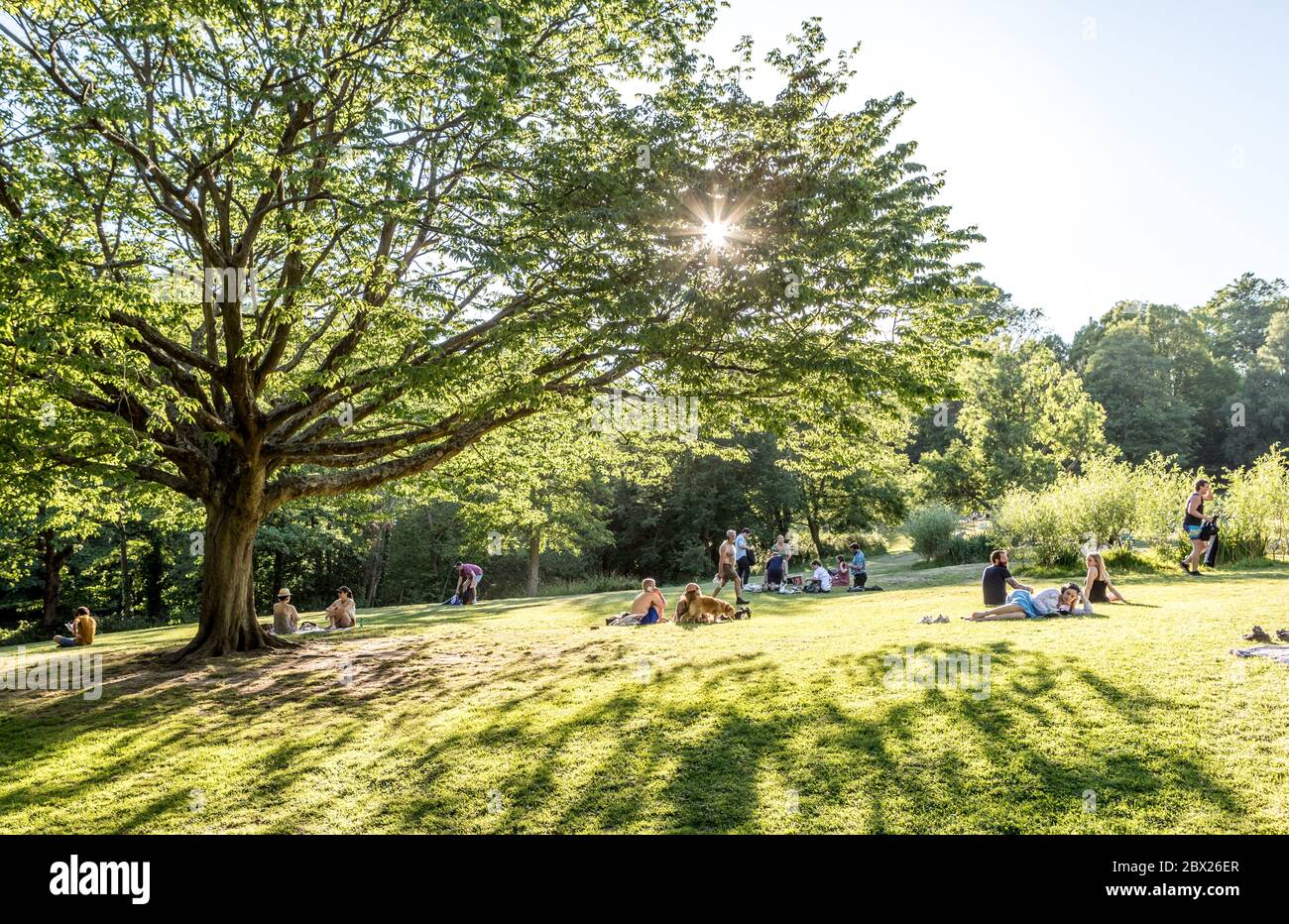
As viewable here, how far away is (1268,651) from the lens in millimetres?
8891

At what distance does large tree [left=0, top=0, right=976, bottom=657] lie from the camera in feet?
33.2

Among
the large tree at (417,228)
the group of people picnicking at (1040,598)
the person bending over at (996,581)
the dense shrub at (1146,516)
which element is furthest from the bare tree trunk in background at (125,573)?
the dense shrub at (1146,516)

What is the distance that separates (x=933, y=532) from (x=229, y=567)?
30.5 m

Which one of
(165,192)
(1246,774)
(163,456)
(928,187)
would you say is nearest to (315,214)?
(165,192)

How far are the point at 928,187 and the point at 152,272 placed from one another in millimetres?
14064

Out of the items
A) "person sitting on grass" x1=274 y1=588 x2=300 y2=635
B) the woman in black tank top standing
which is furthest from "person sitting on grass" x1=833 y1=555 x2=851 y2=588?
"person sitting on grass" x1=274 y1=588 x2=300 y2=635

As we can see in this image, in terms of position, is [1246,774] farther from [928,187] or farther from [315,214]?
[315,214]

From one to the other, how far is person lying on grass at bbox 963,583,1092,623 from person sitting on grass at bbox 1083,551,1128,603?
1306 mm

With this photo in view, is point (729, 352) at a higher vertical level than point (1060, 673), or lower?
higher

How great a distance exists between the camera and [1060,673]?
9.12 metres

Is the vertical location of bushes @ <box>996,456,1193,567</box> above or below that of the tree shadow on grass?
above

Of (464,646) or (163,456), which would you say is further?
(464,646)

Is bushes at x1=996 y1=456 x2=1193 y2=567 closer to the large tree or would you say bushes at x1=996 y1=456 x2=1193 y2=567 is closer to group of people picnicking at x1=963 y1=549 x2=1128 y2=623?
group of people picnicking at x1=963 y1=549 x2=1128 y2=623

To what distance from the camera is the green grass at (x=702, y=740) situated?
620 centimetres
